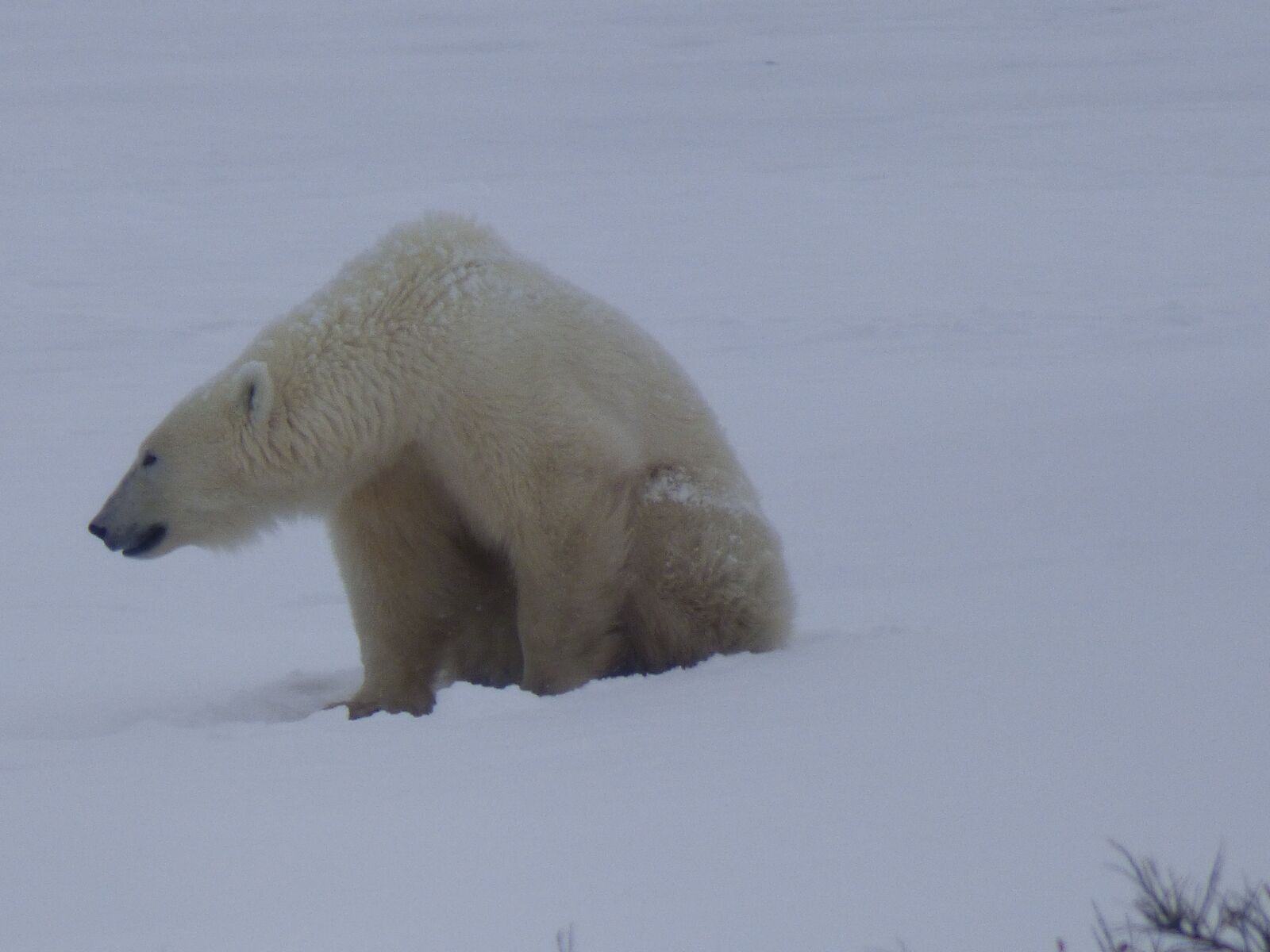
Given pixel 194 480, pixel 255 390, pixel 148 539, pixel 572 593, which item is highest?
pixel 255 390

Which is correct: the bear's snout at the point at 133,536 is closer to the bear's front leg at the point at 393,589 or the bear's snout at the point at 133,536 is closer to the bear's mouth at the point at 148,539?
the bear's mouth at the point at 148,539

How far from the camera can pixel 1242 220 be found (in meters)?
14.3

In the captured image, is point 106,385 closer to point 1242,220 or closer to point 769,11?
point 1242,220

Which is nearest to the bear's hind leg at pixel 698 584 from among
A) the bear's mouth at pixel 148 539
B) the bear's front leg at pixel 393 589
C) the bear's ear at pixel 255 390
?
the bear's front leg at pixel 393 589

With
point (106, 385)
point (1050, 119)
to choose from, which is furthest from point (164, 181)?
point (1050, 119)

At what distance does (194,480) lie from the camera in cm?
464

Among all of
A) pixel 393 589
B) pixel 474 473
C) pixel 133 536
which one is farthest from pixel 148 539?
pixel 474 473

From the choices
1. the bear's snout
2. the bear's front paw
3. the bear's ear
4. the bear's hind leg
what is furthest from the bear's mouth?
the bear's hind leg

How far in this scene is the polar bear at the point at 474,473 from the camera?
174 inches

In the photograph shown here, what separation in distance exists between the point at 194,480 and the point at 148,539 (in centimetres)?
22

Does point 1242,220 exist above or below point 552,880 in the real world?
above

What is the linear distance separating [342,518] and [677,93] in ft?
53.1

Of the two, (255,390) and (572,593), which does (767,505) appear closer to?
(572,593)

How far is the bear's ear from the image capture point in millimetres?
4484
